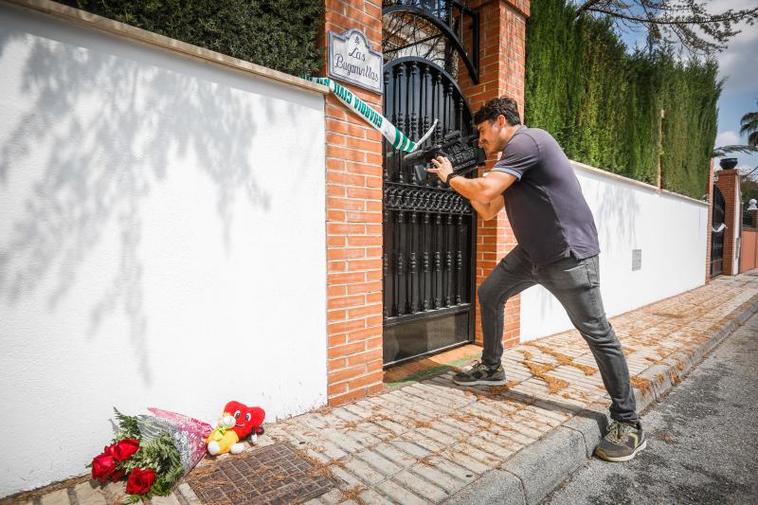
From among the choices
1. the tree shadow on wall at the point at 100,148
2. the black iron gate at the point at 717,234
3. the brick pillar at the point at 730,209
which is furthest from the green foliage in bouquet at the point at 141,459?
the brick pillar at the point at 730,209

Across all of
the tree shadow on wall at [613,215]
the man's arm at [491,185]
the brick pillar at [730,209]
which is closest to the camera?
the man's arm at [491,185]

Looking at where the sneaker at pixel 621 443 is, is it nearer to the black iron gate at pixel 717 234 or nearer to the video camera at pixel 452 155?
the video camera at pixel 452 155

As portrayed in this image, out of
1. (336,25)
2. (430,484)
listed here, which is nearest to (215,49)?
(336,25)

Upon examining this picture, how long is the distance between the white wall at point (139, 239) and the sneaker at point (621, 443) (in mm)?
1934

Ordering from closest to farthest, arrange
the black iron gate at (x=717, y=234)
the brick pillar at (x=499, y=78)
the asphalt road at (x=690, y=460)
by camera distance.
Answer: the asphalt road at (x=690, y=460), the brick pillar at (x=499, y=78), the black iron gate at (x=717, y=234)

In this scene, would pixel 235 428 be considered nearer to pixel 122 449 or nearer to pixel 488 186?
pixel 122 449

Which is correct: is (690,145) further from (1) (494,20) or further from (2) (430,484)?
(2) (430,484)

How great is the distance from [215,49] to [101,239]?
123 centimetres

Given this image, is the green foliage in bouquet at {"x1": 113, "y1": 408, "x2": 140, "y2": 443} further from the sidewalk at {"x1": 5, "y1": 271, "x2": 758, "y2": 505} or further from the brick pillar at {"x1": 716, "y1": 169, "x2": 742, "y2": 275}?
the brick pillar at {"x1": 716, "y1": 169, "x2": 742, "y2": 275}

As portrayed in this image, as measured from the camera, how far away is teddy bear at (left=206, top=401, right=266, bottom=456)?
2258 mm

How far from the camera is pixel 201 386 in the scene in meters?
2.38

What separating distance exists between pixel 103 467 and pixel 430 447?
5.34ft

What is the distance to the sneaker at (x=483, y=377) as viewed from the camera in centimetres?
333

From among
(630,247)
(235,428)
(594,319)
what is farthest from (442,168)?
(630,247)
